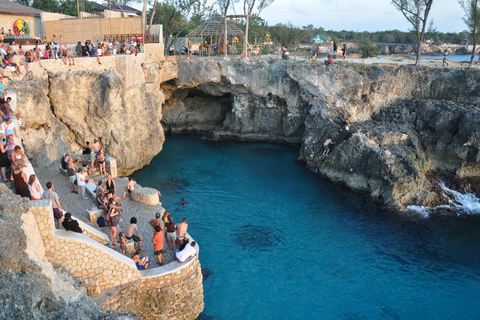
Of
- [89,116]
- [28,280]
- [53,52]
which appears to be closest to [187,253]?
[28,280]

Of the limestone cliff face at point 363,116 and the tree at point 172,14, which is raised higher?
the tree at point 172,14

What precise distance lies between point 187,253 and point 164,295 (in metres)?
1.48

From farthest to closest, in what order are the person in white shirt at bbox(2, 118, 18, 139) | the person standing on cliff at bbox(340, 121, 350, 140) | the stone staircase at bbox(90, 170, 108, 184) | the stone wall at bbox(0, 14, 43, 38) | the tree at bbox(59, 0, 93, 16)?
1. the tree at bbox(59, 0, 93, 16)
2. the stone wall at bbox(0, 14, 43, 38)
3. the person standing on cliff at bbox(340, 121, 350, 140)
4. the stone staircase at bbox(90, 170, 108, 184)
5. the person in white shirt at bbox(2, 118, 18, 139)

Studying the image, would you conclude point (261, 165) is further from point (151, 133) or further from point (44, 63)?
point (44, 63)

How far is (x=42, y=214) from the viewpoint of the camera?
959 centimetres

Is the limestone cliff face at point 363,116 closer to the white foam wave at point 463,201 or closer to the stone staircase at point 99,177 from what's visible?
the white foam wave at point 463,201

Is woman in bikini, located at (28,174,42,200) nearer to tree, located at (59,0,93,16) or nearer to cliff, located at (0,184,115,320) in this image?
cliff, located at (0,184,115,320)

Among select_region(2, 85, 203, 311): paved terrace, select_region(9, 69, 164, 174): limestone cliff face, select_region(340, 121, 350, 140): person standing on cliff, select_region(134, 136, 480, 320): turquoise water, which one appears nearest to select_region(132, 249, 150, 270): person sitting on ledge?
select_region(2, 85, 203, 311): paved terrace

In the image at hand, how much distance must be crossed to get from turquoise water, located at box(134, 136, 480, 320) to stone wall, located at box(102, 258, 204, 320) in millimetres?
1690

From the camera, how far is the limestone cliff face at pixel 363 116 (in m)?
23.5

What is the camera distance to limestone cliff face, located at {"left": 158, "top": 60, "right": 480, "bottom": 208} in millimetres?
23516

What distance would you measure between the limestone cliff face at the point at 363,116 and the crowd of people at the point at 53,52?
536cm

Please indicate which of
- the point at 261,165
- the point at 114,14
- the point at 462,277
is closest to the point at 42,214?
the point at 462,277

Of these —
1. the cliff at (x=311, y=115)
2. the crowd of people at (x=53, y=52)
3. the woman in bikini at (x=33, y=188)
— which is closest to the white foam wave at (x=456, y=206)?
the cliff at (x=311, y=115)
